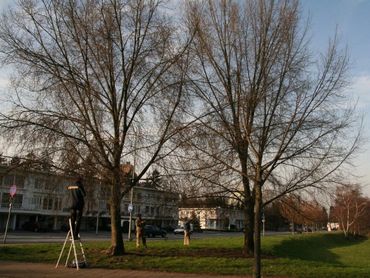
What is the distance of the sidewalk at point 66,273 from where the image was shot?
12.8 meters

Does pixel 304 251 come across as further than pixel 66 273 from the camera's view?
Yes

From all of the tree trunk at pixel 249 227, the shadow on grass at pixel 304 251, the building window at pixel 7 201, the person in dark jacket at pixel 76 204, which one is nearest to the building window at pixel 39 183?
the person in dark jacket at pixel 76 204

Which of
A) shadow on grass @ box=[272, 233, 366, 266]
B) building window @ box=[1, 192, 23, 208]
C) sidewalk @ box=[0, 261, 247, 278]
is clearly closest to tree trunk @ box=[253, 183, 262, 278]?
sidewalk @ box=[0, 261, 247, 278]

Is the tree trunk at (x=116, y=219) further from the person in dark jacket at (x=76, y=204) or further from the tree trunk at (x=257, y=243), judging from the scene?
the tree trunk at (x=257, y=243)

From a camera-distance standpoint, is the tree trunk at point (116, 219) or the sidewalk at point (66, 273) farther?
the tree trunk at point (116, 219)

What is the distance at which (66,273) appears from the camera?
13281 millimetres

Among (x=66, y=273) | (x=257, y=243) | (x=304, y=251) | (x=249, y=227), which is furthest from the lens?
(x=304, y=251)

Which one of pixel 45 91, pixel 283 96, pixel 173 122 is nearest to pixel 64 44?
pixel 45 91

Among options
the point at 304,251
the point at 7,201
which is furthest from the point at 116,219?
the point at 7,201

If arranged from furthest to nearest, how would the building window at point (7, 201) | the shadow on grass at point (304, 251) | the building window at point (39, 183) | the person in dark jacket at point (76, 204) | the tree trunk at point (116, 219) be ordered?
the building window at point (7, 201)
the shadow on grass at point (304, 251)
the building window at point (39, 183)
the tree trunk at point (116, 219)
the person in dark jacket at point (76, 204)

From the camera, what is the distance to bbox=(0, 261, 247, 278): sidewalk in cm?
1284

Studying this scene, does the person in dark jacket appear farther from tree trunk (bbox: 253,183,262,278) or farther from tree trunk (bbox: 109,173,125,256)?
tree trunk (bbox: 253,183,262,278)

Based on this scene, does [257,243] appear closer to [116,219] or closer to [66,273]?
[66,273]

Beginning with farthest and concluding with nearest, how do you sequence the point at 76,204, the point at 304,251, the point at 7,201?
the point at 7,201 → the point at 304,251 → the point at 76,204
